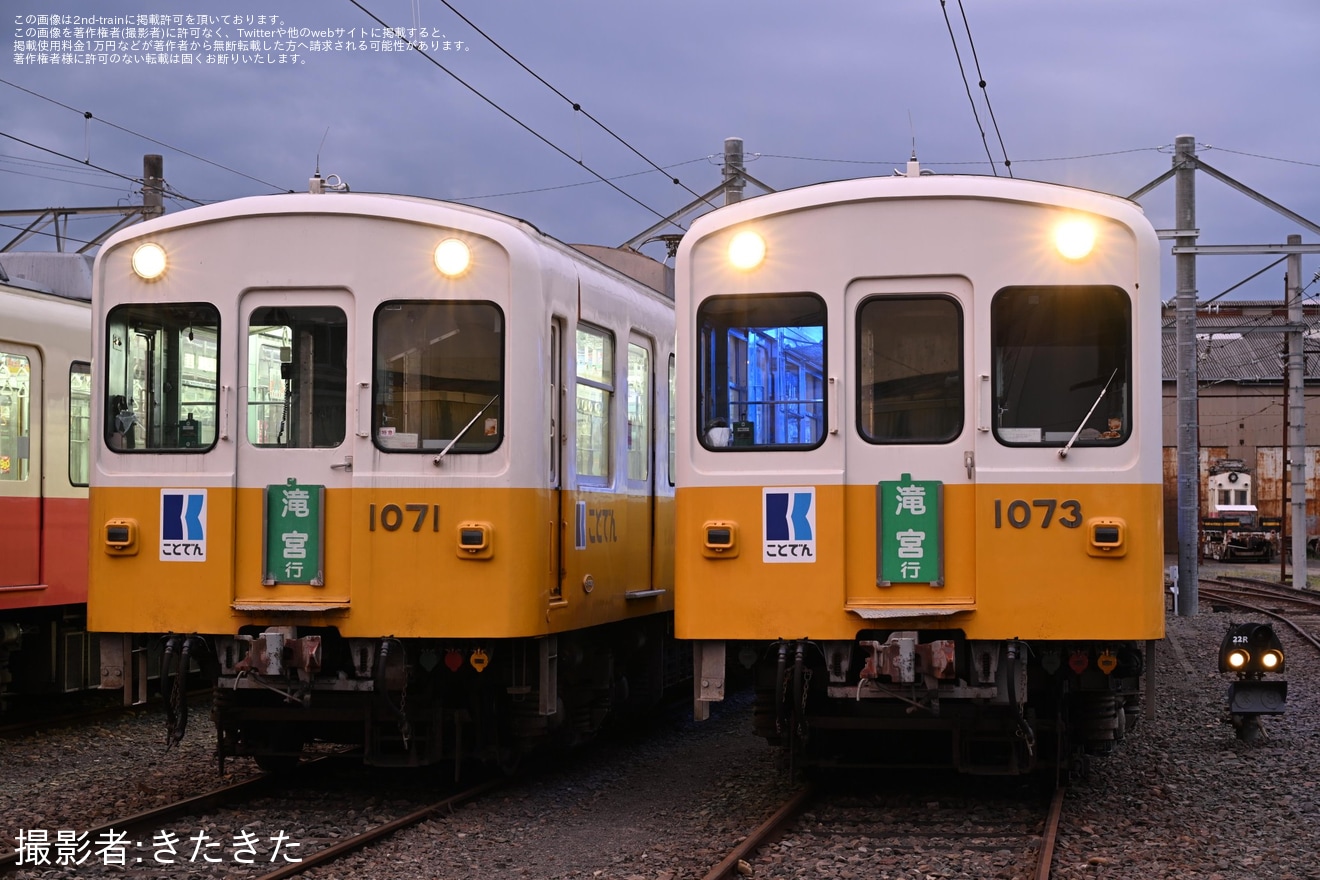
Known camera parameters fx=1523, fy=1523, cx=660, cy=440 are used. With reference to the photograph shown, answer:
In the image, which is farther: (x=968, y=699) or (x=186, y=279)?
(x=186, y=279)

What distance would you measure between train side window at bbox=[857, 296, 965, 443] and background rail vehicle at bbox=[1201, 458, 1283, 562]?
44.7m

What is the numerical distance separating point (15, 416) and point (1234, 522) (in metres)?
44.8

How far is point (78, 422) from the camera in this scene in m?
11.6

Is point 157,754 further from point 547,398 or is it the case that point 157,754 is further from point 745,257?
point 745,257

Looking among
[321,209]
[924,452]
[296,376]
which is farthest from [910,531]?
[321,209]

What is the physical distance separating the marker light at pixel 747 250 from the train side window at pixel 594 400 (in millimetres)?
1413

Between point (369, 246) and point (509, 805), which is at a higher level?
point (369, 246)

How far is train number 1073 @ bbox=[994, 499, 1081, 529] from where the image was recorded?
733 cm

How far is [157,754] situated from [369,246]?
4.12 metres

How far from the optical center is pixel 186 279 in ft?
26.9

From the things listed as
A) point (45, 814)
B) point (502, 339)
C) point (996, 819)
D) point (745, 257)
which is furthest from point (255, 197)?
point (996, 819)

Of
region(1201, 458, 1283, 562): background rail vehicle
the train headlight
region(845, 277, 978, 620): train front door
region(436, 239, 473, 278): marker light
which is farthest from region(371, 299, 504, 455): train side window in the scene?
region(1201, 458, 1283, 562): background rail vehicle

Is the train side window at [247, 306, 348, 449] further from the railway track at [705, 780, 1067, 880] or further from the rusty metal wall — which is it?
the rusty metal wall

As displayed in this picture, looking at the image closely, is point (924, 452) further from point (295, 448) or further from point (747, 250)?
point (295, 448)
